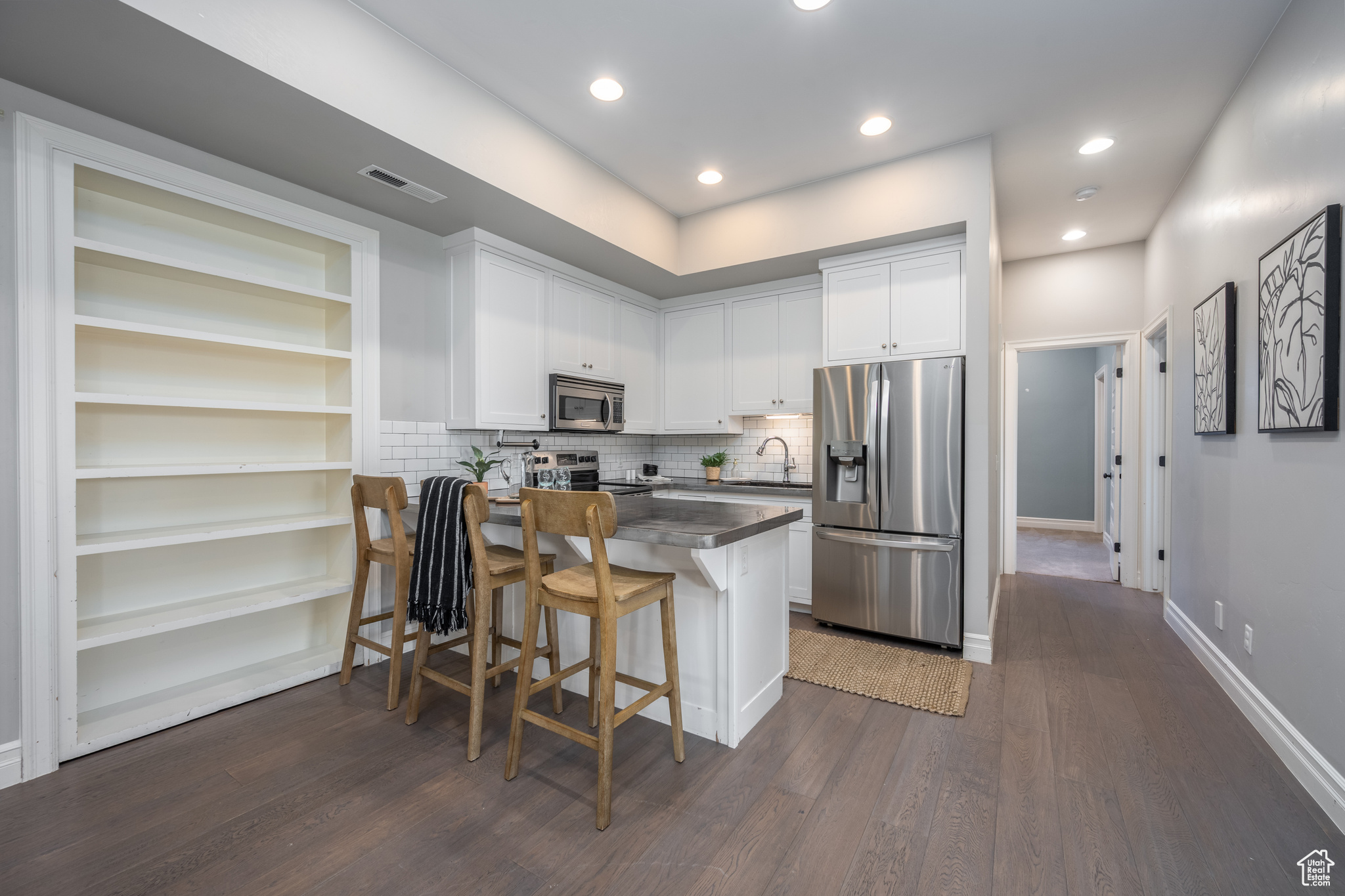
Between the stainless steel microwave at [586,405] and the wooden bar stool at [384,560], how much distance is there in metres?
1.26

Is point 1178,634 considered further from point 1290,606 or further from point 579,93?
point 579,93

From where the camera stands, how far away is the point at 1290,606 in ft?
6.81

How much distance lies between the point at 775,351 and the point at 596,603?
2.93m

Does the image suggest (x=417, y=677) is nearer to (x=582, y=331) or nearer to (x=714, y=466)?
(x=582, y=331)

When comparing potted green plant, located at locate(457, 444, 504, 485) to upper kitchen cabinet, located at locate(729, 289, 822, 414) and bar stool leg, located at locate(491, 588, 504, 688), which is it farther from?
upper kitchen cabinet, located at locate(729, 289, 822, 414)

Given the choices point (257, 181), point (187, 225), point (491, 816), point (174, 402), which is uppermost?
point (257, 181)

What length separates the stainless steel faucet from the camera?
4.55 metres

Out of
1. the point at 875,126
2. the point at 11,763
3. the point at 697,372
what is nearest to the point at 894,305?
the point at 875,126

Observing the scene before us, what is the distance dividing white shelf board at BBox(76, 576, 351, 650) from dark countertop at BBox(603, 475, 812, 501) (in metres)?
2.08

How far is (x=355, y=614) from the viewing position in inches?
109

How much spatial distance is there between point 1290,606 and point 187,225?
4715mm

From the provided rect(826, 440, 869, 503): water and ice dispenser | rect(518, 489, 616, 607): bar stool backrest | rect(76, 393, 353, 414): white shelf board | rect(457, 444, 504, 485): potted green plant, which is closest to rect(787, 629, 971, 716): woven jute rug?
rect(826, 440, 869, 503): water and ice dispenser

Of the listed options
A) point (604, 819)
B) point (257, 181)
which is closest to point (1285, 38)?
point (604, 819)

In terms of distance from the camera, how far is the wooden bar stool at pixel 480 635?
2.11m
